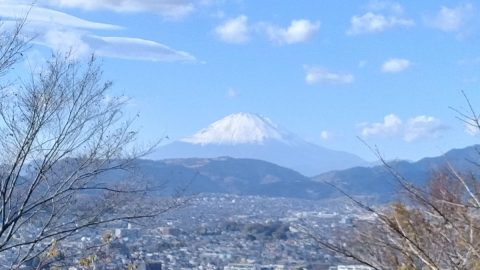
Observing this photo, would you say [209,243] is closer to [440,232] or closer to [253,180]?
[440,232]

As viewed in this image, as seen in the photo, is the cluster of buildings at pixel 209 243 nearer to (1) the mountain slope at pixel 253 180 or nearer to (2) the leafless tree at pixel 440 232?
(2) the leafless tree at pixel 440 232

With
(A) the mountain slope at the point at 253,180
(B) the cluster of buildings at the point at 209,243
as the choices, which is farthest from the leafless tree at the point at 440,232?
(A) the mountain slope at the point at 253,180

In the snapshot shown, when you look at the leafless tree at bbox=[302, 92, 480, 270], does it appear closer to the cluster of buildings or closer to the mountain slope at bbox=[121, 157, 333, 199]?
the cluster of buildings

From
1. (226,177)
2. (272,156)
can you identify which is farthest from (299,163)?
(226,177)

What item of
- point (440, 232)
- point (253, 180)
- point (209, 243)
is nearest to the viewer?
point (440, 232)

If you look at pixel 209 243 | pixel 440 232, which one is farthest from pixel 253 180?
pixel 440 232

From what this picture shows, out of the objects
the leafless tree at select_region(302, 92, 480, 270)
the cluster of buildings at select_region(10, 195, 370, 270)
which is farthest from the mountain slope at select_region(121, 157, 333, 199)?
the leafless tree at select_region(302, 92, 480, 270)

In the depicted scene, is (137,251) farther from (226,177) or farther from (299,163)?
(299,163)

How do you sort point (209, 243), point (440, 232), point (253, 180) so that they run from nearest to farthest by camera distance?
point (440, 232), point (209, 243), point (253, 180)

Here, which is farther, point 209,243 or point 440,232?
point 209,243

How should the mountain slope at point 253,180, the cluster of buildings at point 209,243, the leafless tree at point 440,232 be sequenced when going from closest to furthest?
1. the leafless tree at point 440,232
2. the cluster of buildings at point 209,243
3. the mountain slope at point 253,180

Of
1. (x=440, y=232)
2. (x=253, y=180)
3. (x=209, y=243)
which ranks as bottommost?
(x=209, y=243)
